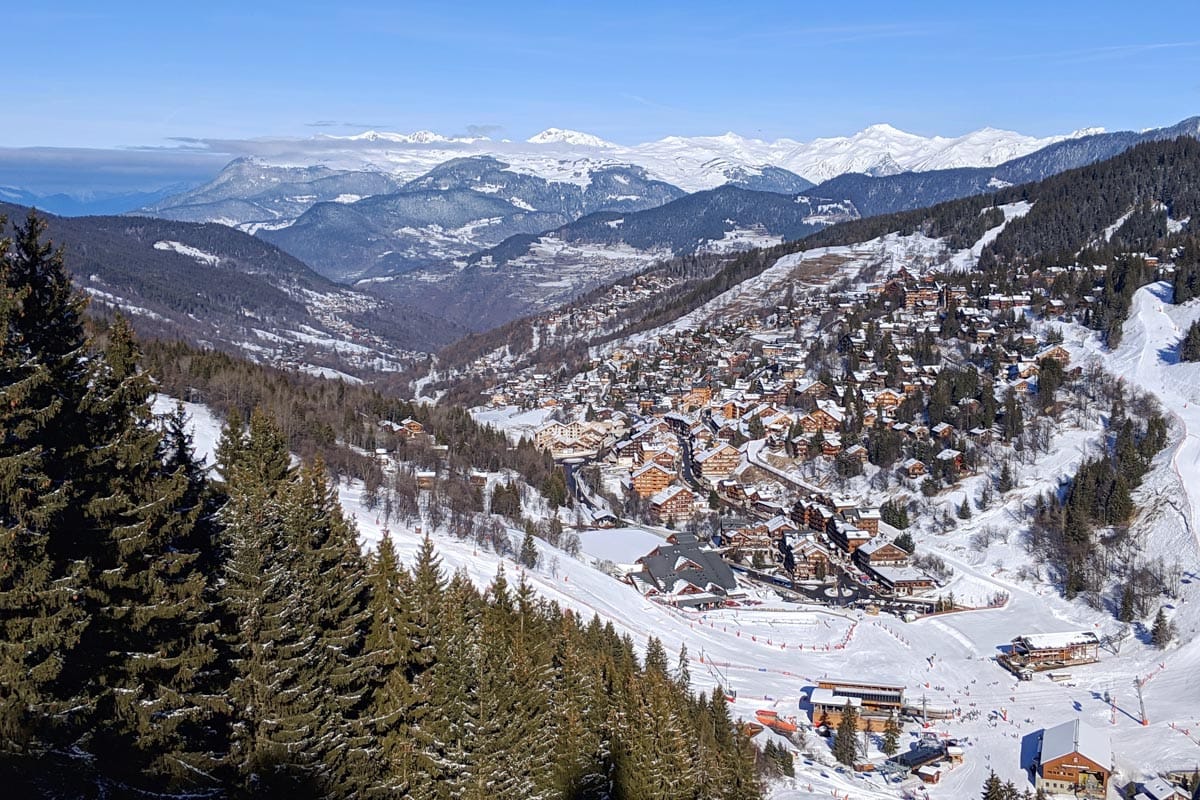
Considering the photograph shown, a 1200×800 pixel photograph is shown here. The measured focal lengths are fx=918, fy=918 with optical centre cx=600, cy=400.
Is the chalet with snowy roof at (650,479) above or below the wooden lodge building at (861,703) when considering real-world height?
below

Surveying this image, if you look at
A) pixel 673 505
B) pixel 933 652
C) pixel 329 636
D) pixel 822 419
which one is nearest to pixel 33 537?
pixel 329 636

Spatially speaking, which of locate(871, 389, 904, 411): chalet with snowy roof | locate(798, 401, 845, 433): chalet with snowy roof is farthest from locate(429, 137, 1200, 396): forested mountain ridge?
locate(798, 401, 845, 433): chalet with snowy roof

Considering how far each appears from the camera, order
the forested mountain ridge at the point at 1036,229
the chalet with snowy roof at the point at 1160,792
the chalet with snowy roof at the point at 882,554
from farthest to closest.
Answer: the forested mountain ridge at the point at 1036,229 → the chalet with snowy roof at the point at 882,554 → the chalet with snowy roof at the point at 1160,792

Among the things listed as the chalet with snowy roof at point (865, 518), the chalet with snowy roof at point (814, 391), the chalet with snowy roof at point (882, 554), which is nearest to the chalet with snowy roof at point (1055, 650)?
the chalet with snowy roof at point (882, 554)

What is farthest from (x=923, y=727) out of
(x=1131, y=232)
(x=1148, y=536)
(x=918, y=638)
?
(x=1131, y=232)

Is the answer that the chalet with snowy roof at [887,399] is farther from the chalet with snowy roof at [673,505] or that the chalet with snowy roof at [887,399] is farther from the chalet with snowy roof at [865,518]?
→ the chalet with snowy roof at [673,505]

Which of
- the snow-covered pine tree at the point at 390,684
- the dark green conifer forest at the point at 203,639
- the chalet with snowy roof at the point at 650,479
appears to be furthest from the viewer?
the chalet with snowy roof at the point at 650,479

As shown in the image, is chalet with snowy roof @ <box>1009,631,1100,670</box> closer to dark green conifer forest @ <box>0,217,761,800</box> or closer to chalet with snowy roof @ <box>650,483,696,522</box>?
chalet with snowy roof @ <box>650,483,696,522</box>

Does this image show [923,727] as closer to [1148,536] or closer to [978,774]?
[978,774]
